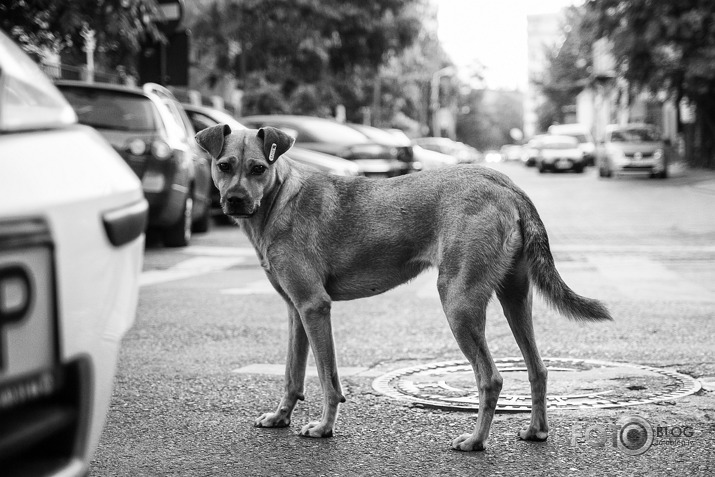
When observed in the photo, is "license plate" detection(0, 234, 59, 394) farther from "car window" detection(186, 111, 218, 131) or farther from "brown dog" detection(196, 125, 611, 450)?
"car window" detection(186, 111, 218, 131)

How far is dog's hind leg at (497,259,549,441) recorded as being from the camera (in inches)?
182

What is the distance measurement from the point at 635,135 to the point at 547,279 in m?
34.0

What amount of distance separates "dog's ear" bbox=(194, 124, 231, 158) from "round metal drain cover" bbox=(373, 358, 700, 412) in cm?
158

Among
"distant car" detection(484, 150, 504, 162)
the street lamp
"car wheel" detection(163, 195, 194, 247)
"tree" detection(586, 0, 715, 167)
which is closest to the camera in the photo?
"car wheel" detection(163, 195, 194, 247)

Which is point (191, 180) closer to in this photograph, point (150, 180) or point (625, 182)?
point (150, 180)

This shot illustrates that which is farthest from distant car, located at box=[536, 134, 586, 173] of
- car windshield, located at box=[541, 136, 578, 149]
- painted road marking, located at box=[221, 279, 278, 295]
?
painted road marking, located at box=[221, 279, 278, 295]

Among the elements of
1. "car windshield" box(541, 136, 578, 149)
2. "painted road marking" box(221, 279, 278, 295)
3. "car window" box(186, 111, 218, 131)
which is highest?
"car window" box(186, 111, 218, 131)

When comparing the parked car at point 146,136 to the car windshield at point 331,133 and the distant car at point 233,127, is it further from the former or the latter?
the car windshield at point 331,133

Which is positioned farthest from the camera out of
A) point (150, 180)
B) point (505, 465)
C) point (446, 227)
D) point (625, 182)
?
point (625, 182)

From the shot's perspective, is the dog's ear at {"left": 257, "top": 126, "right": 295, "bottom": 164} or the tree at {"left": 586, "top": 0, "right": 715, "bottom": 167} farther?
the tree at {"left": 586, "top": 0, "right": 715, "bottom": 167}

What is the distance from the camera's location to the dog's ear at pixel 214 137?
4758 millimetres

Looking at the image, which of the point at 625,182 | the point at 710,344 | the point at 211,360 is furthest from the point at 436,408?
Result: the point at 625,182

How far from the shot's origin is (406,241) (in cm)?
475

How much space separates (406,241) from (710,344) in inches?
116
